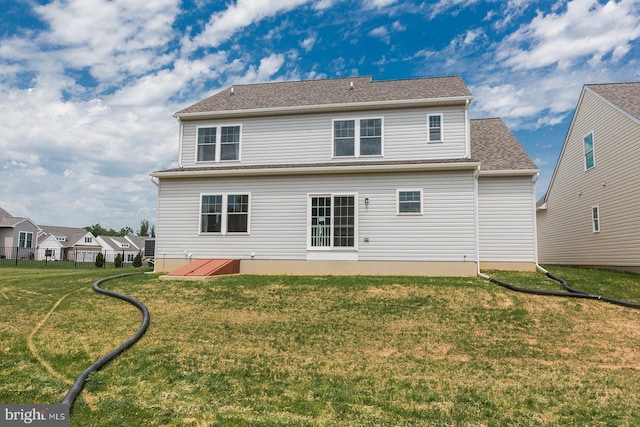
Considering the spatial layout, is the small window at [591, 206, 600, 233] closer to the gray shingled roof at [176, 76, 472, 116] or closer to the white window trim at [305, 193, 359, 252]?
the gray shingled roof at [176, 76, 472, 116]

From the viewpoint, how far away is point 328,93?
16.2m

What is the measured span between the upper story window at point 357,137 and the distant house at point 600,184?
9.34 metres

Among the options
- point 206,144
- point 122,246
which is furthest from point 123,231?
point 206,144

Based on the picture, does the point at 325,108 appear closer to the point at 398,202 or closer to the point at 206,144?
the point at 398,202

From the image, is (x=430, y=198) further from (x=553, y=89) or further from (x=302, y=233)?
(x=553, y=89)

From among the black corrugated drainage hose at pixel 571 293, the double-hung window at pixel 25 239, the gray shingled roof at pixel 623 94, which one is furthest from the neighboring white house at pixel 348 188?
the double-hung window at pixel 25 239

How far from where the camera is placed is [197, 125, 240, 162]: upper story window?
1580 cm

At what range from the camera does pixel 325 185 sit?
14.1 m

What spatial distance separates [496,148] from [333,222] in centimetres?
799

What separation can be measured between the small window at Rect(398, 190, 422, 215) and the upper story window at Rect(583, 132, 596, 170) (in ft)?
31.9

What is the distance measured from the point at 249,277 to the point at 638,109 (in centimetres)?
1575

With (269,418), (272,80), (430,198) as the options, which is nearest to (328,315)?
(269,418)

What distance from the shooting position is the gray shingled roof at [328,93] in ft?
49.1

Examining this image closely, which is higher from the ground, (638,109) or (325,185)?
(638,109)
